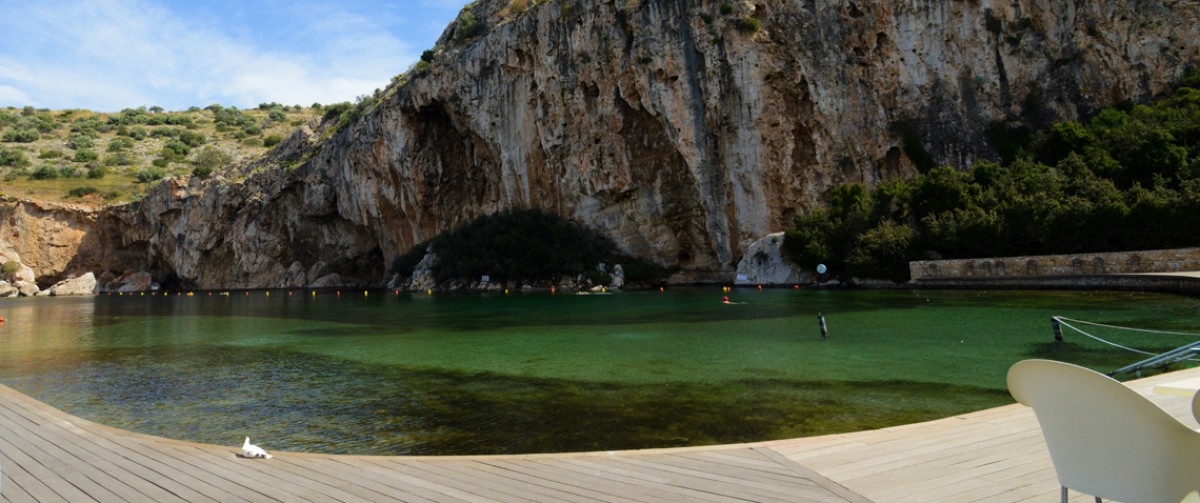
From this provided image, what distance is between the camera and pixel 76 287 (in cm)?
6331

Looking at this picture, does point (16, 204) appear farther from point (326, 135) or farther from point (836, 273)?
point (836, 273)

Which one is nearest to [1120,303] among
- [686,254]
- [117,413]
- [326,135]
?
[117,413]

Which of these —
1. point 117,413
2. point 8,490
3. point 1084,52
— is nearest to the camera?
point 8,490

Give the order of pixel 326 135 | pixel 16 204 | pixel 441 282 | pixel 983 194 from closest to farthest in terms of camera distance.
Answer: pixel 983 194, pixel 441 282, pixel 16 204, pixel 326 135

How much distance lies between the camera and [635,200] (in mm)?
49188

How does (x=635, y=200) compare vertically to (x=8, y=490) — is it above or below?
above

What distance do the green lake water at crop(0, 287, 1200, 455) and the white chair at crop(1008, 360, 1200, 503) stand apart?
432 cm

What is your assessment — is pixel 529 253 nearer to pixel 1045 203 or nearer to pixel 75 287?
pixel 1045 203

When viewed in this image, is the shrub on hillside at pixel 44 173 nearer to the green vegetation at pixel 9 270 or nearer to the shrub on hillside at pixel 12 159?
the shrub on hillside at pixel 12 159

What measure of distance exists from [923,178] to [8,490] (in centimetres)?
3913

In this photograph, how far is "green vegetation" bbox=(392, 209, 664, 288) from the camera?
157 ft

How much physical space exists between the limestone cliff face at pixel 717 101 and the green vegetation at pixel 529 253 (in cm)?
181

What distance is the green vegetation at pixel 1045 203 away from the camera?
2609cm

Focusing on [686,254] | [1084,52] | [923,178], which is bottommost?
[686,254]
